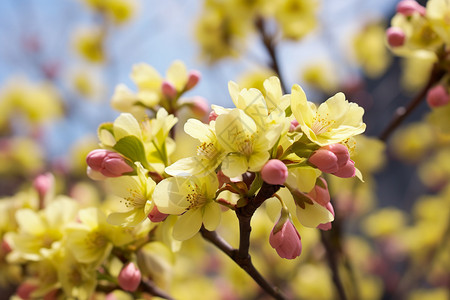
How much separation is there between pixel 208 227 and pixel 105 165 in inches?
6.7

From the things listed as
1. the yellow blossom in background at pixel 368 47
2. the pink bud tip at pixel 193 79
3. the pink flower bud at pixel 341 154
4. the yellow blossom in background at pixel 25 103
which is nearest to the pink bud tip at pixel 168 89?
the pink bud tip at pixel 193 79

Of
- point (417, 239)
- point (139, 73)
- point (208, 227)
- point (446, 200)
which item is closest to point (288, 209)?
point (208, 227)

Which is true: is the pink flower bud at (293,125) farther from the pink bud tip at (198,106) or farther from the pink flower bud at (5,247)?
the pink flower bud at (5,247)

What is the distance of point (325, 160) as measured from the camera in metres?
0.44

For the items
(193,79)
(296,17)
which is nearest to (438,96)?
(193,79)

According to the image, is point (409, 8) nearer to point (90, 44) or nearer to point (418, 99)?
point (418, 99)

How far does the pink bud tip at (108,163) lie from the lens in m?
0.52

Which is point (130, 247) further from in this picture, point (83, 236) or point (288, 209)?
point (288, 209)

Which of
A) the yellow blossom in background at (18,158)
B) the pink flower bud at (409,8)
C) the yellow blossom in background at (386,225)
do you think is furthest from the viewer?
the yellow blossom in background at (386,225)

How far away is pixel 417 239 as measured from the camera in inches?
79.3

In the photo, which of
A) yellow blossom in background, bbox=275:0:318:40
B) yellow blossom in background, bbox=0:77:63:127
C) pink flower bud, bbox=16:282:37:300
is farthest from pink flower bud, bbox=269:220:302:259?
yellow blossom in background, bbox=0:77:63:127

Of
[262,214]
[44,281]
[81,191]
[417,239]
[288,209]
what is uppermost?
[288,209]

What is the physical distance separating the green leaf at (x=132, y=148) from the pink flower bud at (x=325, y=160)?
0.81 ft

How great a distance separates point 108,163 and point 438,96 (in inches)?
Result: 27.7
